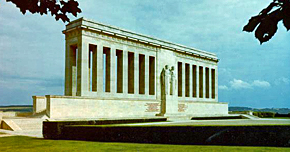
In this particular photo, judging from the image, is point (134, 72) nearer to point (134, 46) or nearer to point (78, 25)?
point (134, 46)

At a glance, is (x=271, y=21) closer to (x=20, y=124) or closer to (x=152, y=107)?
(x=20, y=124)

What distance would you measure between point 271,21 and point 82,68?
30.7 meters

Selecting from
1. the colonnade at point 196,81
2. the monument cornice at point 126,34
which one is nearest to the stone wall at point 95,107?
the monument cornice at point 126,34

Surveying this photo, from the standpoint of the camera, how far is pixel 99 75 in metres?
34.3

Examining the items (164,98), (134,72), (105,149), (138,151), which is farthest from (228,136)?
(134,72)

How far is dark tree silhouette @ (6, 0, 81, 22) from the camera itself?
16.1ft

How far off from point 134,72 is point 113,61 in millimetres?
3737

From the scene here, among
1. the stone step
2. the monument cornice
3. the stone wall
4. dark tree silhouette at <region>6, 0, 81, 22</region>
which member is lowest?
the stone step

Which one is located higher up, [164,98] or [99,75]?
[99,75]

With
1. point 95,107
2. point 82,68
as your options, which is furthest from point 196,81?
point 95,107

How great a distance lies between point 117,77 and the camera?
38.0 metres

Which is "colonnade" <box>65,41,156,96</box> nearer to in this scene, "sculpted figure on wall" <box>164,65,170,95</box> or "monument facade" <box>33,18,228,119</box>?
"monument facade" <box>33,18,228,119</box>

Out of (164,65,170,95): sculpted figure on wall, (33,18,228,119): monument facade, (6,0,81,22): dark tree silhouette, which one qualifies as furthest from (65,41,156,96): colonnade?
(6,0,81,22): dark tree silhouette

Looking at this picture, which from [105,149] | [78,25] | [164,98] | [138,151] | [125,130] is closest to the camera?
[138,151]
